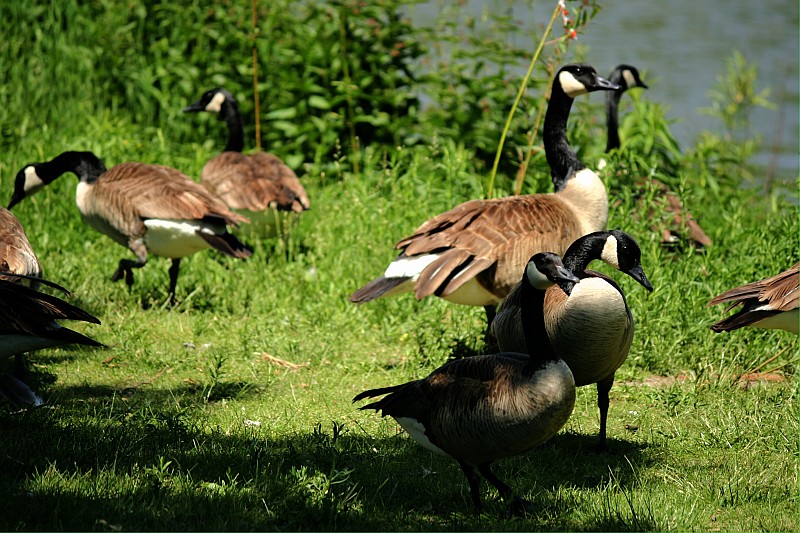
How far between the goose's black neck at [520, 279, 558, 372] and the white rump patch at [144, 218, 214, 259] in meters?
3.68

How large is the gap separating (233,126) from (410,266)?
3696 millimetres

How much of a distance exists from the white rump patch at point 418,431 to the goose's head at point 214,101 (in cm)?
565

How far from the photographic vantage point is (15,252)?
5.80 m

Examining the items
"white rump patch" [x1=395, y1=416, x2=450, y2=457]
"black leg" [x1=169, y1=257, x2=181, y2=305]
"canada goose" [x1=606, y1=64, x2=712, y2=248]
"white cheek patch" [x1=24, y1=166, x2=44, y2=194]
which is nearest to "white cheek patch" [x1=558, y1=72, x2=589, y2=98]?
"canada goose" [x1=606, y1=64, x2=712, y2=248]

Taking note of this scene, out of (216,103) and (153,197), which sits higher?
(216,103)

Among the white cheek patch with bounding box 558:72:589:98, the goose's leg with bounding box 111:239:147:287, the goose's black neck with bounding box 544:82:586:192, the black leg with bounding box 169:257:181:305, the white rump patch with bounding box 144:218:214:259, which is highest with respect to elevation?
the white cheek patch with bounding box 558:72:589:98

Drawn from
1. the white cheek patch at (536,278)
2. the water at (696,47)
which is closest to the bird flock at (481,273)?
the white cheek patch at (536,278)

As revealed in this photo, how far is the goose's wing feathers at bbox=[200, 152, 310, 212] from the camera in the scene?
27.8 ft

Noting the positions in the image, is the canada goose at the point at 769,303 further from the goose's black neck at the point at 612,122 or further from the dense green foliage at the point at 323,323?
the goose's black neck at the point at 612,122

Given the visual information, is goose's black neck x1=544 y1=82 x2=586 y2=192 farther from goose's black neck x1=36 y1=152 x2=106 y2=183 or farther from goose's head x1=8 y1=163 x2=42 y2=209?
goose's head x1=8 y1=163 x2=42 y2=209

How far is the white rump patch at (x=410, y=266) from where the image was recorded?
20.6 ft

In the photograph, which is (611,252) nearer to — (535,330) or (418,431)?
(535,330)

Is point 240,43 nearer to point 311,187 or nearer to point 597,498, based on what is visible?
point 311,187

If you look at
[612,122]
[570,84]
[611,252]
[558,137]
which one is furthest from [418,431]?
[612,122]
